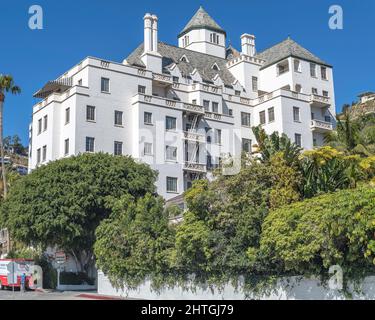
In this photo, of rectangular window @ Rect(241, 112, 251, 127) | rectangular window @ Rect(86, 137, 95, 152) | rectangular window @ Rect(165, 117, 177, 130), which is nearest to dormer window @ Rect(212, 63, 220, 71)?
rectangular window @ Rect(241, 112, 251, 127)

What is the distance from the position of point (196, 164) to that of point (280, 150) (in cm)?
2500

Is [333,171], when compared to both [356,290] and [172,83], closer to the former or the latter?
[356,290]

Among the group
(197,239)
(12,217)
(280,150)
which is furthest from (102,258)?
(280,150)

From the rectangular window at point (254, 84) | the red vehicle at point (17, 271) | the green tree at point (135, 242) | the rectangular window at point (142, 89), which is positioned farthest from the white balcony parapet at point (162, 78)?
the red vehicle at point (17, 271)

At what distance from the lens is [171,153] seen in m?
53.7

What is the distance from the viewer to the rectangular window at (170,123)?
178 ft

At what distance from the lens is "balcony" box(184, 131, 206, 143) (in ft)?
181

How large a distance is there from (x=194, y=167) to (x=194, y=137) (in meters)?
3.28

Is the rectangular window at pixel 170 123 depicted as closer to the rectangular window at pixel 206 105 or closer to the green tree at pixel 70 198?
the rectangular window at pixel 206 105

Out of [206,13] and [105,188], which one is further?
[206,13]

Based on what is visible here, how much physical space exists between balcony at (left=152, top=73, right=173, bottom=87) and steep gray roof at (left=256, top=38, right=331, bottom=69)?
13760 millimetres

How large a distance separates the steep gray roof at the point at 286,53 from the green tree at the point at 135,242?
112 ft

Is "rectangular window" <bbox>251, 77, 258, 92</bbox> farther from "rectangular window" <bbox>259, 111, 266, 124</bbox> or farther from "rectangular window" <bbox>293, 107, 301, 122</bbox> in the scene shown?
"rectangular window" <bbox>293, 107, 301, 122</bbox>

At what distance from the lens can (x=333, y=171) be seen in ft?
89.7
